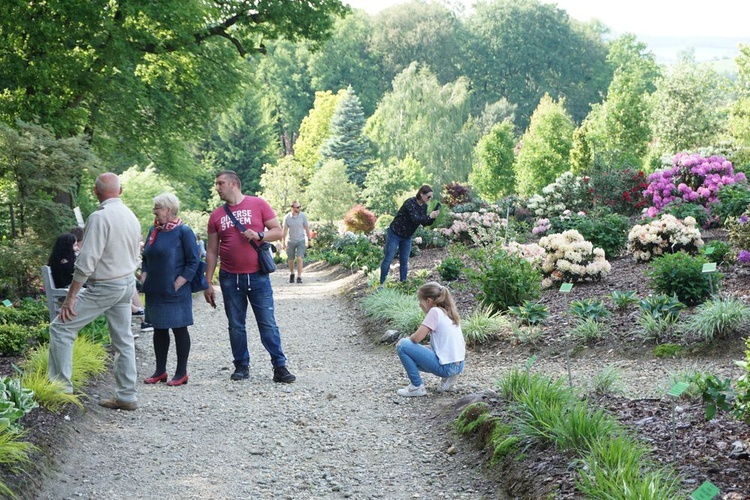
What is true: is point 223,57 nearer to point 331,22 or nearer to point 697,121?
point 331,22

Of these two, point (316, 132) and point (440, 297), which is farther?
point (316, 132)

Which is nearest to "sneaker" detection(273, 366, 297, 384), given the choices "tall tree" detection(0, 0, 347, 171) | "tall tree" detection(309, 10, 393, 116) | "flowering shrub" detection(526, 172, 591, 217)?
"tall tree" detection(0, 0, 347, 171)

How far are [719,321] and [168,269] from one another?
4.75 meters

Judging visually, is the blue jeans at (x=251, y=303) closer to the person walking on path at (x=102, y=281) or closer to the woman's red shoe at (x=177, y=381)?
the woman's red shoe at (x=177, y=381)

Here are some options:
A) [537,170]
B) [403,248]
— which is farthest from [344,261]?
[537,170]

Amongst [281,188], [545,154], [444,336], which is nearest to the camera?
[444,336]

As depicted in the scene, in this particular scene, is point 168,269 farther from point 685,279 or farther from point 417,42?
point 417,42

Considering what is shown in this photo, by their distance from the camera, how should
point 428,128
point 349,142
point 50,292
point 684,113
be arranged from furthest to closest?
point 349,142 < point 428,128 < point 684,113 < point 50,292

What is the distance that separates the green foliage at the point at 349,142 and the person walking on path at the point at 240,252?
142 feet

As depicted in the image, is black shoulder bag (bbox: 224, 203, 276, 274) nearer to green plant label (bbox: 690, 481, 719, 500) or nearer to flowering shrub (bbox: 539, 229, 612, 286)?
green plant label (bbox: 690, 481, 719, 500)

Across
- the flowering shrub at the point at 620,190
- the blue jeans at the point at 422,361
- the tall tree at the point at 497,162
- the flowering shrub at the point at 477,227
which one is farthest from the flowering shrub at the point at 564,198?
the tall tree at the point at 497,162

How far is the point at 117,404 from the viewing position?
6070 mm

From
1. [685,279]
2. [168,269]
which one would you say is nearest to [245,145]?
[685,279]

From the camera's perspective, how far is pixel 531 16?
72.4 meters
